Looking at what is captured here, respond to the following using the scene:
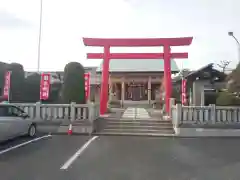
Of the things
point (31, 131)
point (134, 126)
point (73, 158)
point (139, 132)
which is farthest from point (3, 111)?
point (134, 126)

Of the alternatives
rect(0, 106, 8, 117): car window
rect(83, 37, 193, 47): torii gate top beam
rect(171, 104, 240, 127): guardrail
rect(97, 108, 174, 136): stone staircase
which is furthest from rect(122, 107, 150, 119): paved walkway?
rect(0, 106, 8, 117): car window

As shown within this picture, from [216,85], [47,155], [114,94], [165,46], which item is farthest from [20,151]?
[114,94]

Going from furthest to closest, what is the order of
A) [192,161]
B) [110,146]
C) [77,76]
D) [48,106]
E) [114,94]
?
[114,94] → [77,76] → [48,106] → [110,146] → [192,161]

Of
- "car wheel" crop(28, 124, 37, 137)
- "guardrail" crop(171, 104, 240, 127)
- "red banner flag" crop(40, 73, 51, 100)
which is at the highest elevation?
"red banner flag" crop(40, 73, 51, 100)

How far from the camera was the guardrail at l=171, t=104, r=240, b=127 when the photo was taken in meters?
12.0

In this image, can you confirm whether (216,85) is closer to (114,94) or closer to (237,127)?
(237,127)

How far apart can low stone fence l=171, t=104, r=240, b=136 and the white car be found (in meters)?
6.89

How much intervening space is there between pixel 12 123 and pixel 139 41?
1023 cm

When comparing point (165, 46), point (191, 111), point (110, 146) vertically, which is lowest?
point (110, 146)

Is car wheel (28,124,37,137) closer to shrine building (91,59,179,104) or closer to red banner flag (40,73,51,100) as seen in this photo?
red banner flag (40,73,51,100)

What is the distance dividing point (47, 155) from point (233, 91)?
9.25m

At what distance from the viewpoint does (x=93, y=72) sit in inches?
1334

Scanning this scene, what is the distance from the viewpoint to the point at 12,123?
904 centimetres

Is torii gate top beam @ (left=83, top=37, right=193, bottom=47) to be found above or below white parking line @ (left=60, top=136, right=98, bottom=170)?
above
